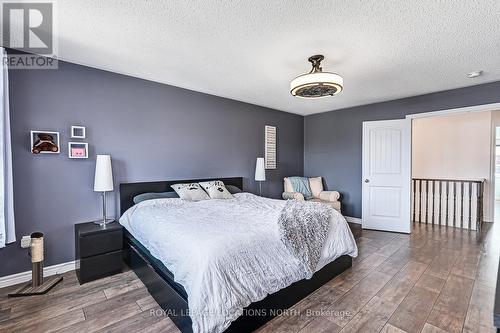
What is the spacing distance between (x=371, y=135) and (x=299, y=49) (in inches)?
113

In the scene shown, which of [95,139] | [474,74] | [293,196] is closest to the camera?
[95,139]

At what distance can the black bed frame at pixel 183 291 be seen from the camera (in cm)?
172

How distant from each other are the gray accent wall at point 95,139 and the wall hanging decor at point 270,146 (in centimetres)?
84

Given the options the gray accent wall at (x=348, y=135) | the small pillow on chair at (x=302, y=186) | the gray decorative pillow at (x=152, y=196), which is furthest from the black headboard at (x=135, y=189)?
the gray accent wall at (x=348, y=135)

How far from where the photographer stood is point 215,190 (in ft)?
11.8

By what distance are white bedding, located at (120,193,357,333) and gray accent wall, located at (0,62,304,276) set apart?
0.93m

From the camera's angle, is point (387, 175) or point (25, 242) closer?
point (25, 242)

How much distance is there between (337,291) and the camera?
2.35 metres

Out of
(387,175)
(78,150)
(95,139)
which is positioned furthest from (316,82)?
(387,175)

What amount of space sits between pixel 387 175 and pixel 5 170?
544 cm

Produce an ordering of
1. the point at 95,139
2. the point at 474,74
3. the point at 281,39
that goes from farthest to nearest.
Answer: the point at 474,74 → the point at 95,139 → the point at 281,39

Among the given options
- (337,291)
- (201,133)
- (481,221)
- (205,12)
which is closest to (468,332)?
(337,291)

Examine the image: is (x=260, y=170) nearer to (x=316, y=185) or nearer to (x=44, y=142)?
(x=316, y=185)

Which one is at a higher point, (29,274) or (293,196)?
(293,196)
